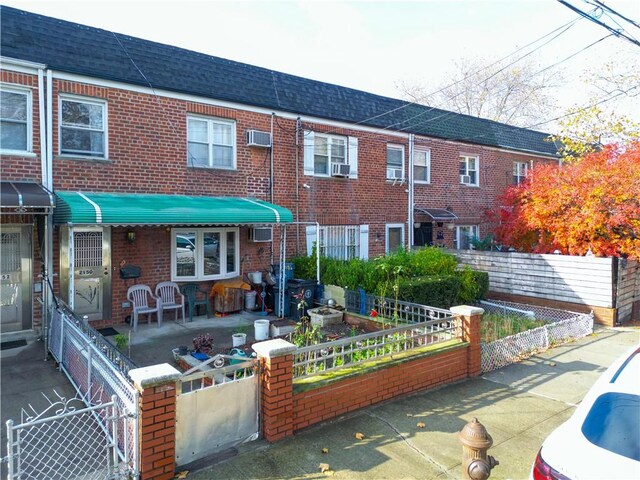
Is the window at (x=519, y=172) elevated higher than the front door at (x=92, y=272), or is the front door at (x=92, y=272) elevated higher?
the window at (x=519, y=172)

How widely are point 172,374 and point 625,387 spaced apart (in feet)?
12.2

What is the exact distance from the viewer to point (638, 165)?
10820mm

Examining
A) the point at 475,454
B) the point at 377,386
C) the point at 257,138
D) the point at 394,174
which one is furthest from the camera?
the point at 394,174

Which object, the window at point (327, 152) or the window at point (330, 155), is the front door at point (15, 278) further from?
the window at point (327, 152)

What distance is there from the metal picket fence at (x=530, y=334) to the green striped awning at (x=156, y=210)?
5378 millimetres

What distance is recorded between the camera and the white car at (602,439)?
2.65 metres

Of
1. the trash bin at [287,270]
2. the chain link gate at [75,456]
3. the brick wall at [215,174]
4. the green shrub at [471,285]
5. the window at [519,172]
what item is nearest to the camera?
the chain link gate at [75,456]

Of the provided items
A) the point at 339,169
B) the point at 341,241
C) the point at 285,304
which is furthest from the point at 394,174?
the point at 285,304

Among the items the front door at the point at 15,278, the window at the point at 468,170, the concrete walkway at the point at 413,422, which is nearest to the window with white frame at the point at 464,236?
the window at the point at 468,170

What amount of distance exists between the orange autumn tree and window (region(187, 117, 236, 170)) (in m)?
8.57

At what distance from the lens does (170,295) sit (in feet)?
34.1

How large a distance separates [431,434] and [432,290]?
5.51 metres

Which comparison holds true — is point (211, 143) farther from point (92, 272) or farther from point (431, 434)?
point (431, 434)

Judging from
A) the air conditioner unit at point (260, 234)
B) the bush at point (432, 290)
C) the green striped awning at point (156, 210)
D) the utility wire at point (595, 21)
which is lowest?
the bush at point (432, 290)
